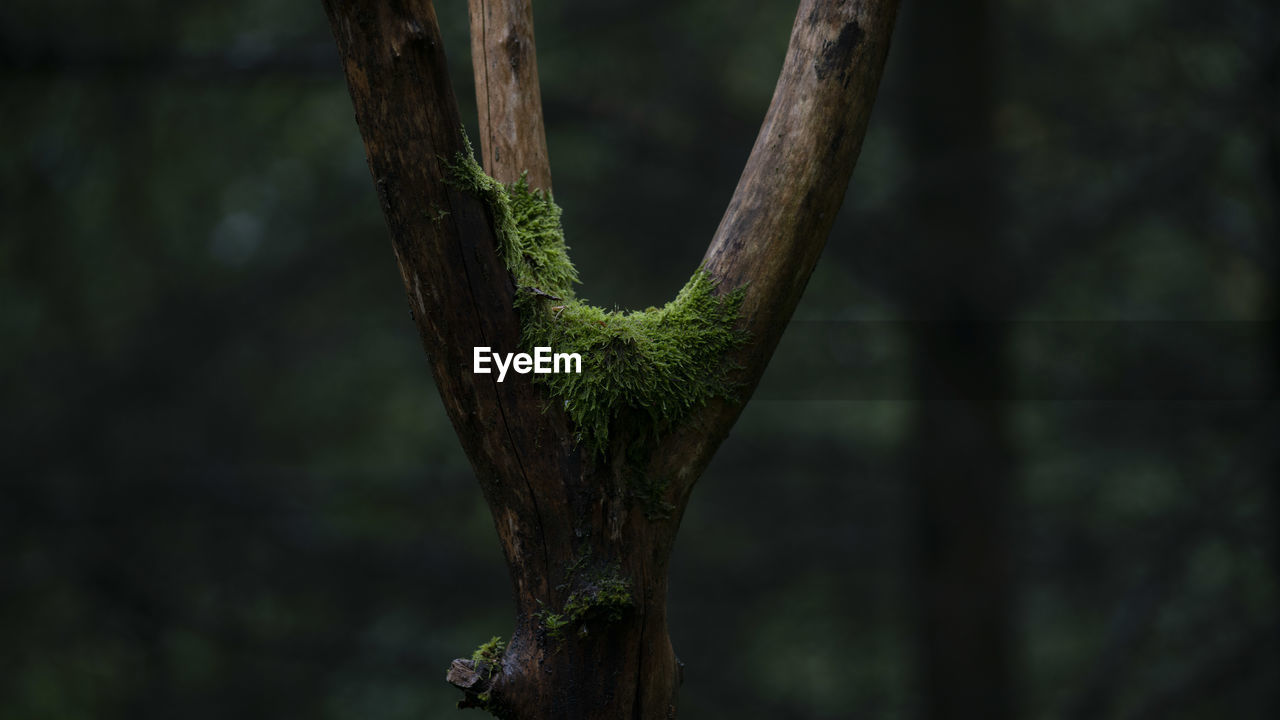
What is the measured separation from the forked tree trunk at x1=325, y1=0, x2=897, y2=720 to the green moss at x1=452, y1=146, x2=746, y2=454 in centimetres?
3

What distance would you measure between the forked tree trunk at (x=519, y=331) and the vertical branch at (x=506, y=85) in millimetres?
404

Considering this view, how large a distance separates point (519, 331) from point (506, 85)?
0.61 m

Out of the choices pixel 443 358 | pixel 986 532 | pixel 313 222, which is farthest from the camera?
pixel 313 222

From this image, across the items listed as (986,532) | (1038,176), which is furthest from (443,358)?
(1038,176)

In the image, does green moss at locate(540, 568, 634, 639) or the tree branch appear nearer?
the tree branch

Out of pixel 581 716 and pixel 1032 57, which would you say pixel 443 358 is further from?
pixel 1032 57

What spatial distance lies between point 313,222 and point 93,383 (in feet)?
4.75

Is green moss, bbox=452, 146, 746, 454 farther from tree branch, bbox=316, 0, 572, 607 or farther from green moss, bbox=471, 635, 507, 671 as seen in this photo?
green moss, bbox=471, 635, 507, 671

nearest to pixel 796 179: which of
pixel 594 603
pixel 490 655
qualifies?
pixel 594 603

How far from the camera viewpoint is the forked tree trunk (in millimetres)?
1328

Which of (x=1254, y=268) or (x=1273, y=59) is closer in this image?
(x=1273, y=59)

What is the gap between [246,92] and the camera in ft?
16.6

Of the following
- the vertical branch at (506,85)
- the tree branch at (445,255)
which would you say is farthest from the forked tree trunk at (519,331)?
the vertical branch at (506,85)

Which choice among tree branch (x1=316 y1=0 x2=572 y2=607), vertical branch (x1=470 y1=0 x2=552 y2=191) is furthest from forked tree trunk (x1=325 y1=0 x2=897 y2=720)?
vertical branch (x1=470 y1=0 x2=552 y2=191)
